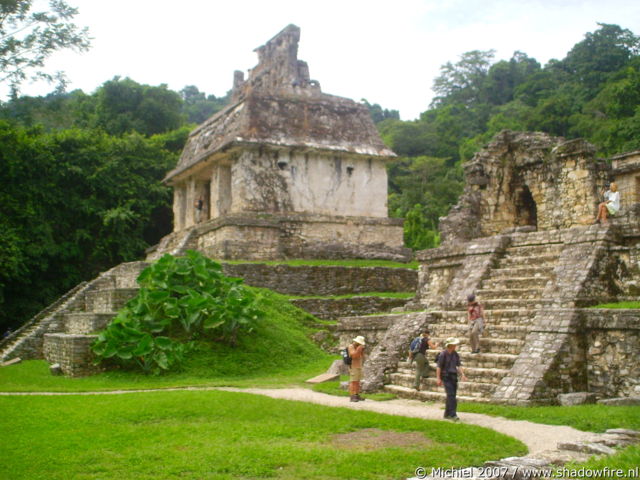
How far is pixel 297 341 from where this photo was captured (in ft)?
51.8

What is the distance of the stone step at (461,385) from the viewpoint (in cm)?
980

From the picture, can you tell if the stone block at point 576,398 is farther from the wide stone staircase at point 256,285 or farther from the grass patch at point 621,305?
the wide stone staircase at point 256,285

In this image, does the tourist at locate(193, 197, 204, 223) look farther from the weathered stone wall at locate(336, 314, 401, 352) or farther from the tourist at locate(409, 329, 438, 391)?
the tourist at locate(409, 329, 438, 391)

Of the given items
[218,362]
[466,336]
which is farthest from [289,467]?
[218,362]

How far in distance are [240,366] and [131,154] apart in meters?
16.3

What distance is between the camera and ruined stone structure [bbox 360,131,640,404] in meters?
9.46

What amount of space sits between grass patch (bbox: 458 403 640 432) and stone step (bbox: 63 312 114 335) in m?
8.77

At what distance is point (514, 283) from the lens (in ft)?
39.3

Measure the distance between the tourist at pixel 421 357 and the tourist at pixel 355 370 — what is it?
864mm

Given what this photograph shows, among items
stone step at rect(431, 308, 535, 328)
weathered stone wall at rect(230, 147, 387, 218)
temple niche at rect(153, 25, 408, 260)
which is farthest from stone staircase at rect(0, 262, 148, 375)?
stone step at rect(431, 308, 535, 328)

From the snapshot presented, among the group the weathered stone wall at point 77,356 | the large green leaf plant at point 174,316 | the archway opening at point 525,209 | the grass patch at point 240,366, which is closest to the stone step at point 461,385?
the grass patch at point 240,366

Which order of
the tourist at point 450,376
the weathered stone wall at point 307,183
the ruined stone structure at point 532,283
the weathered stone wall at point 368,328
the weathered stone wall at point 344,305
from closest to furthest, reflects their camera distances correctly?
the tourist at point 450,376 → the ruined stone structure at point 532,283 → the weathered stone wall at point 368,328 → the weathered stone wall at point 344,305 → the weathered stone wall at point 307,183

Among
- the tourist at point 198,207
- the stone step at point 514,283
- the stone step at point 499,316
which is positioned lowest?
the stone step at point 499,316

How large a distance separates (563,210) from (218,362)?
8.30 m
